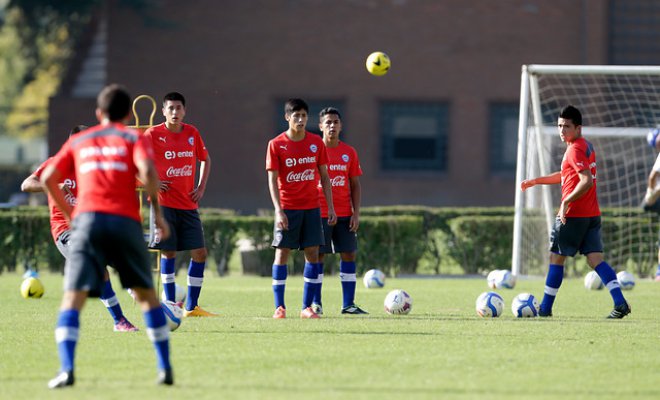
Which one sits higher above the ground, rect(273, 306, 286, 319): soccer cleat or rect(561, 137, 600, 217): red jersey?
rect(561, 137, 600, 217): red jersey

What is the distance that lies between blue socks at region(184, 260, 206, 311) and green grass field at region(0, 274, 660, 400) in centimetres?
39

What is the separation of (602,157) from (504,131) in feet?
31.1

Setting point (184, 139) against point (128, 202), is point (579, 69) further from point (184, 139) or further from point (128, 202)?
point (128, 202)

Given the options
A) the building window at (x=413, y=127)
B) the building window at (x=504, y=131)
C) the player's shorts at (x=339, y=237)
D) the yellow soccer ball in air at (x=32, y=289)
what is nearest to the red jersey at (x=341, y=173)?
the player's shorts at (x=339, y=237)

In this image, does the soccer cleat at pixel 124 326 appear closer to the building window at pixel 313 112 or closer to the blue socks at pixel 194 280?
the blue socks at pixel 194 280

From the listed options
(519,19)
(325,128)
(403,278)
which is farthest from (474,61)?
(325,128)

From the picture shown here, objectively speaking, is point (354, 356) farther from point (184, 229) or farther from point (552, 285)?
point (552, 285)

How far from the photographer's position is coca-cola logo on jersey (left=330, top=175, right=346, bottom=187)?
13.5m

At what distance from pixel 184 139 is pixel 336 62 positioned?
20.8 metres

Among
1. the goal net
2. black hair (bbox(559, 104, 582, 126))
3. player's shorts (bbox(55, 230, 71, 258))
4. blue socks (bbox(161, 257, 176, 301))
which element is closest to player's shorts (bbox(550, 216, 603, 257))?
black hair (bbox(559, 104, 582, 126))

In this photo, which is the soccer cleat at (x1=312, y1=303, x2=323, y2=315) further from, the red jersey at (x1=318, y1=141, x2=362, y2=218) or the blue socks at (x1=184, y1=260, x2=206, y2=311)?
the blue socks at (x1=184, y1=260, x2=206, y2=311)

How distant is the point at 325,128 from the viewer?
13359 mm

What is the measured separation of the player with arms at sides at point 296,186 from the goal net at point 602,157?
6.45m

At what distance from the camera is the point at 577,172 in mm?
12625
